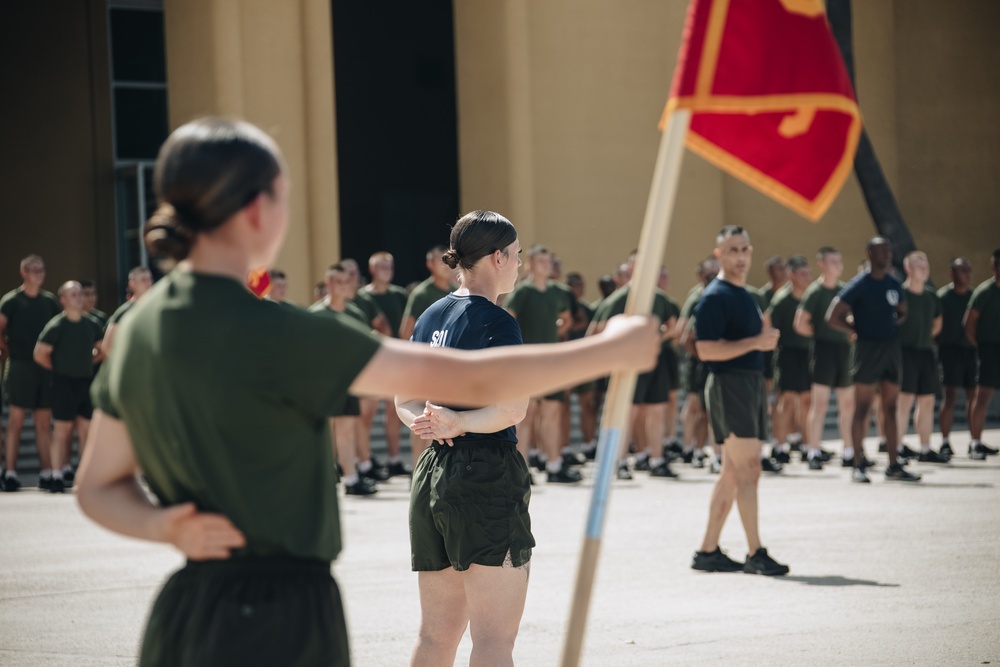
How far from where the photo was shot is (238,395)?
241cm

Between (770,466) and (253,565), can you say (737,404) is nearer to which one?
(253,565)

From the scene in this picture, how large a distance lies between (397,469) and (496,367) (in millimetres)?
12957

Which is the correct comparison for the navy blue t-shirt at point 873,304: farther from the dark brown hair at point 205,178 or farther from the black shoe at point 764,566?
the dark brown hair at point 205,178

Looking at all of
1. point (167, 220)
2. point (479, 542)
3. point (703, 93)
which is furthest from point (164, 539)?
point (479, 542)

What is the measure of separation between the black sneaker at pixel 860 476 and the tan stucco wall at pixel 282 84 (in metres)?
10.4

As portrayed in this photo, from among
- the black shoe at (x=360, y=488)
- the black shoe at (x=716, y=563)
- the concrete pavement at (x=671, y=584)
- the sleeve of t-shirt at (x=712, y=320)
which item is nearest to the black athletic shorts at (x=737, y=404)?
the sleeve of t-shirt at (x=712, y=320)

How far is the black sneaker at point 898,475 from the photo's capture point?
13117mm

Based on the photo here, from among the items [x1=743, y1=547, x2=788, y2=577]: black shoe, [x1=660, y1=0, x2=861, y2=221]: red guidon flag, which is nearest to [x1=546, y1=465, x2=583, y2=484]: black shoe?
[x1=743, y1=547, x2=788, y2=577]: black shoe

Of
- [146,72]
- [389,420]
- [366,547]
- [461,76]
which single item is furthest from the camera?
[146,72]

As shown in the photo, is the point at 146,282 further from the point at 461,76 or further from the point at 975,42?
the point at 975,42

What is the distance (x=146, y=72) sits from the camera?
84.7 feet

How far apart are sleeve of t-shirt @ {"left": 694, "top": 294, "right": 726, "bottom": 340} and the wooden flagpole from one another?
5683 millimetres

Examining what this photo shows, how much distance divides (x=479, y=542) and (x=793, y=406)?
12078 mm

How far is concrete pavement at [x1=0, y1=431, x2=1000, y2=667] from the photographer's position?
6469mm
